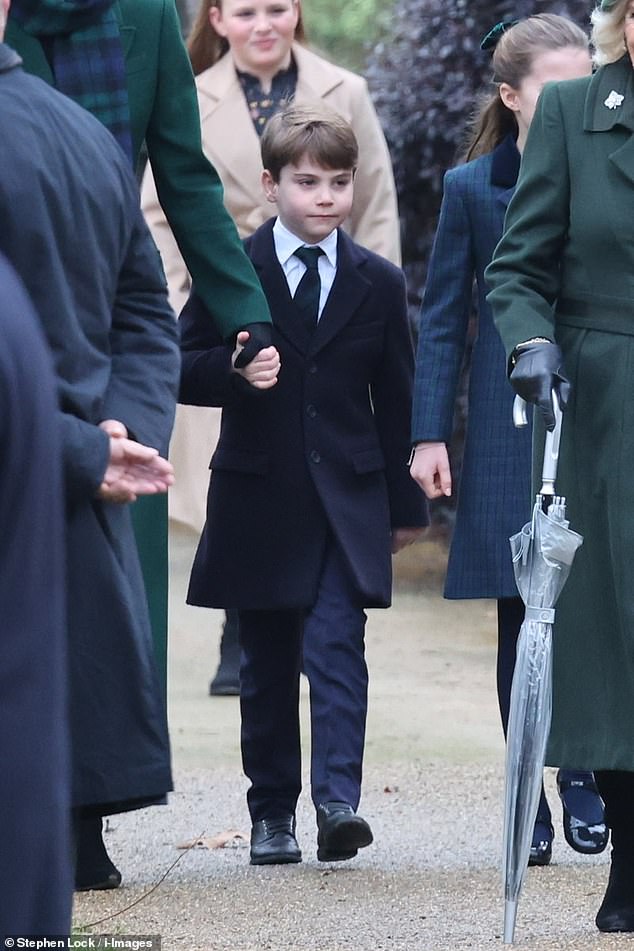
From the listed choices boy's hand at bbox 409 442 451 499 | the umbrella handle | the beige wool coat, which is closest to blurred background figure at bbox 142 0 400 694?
Result: the beige wool coat

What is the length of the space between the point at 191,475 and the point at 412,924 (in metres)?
2.59

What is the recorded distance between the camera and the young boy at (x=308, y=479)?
16.8ft

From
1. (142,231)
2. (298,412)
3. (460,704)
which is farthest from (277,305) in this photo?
(460,704)

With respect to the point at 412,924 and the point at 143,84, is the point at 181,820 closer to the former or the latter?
the point at 412,924

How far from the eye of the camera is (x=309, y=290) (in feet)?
17.2

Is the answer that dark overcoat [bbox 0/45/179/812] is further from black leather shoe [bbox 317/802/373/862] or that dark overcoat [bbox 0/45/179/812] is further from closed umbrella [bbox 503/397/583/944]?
black leather shoe [bbox 317/802/373/862]

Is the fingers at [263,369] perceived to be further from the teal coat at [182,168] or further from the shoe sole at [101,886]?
the shoe sole at [101,886]

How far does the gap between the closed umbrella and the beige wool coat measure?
8.91 ft

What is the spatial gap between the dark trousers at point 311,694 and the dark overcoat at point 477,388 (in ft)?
0.96

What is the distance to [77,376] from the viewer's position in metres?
3.36

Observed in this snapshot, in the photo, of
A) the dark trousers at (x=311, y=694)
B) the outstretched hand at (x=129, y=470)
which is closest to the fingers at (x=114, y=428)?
the outstretched hand at (x=129, y=470)

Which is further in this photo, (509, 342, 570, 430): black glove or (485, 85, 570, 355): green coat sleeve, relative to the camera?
(485, 85, 570, 355): green coat sleeve

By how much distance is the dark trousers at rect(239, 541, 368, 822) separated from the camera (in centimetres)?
507

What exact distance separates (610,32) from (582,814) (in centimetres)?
172
